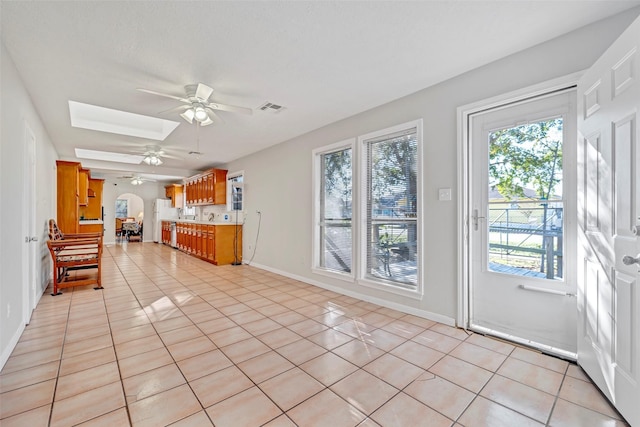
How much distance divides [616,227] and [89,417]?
10.0ft

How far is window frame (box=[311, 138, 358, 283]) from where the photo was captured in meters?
3.72

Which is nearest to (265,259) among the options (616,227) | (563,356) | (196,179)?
(196,179)

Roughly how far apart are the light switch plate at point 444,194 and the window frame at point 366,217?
0.63 feet

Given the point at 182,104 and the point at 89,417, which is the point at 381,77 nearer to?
the point at 182,104

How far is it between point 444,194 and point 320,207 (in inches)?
80.1

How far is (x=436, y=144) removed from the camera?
2.85m

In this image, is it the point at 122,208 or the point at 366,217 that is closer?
the point at 366,217

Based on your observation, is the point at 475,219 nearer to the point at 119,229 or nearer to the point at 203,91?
the point at 203,91

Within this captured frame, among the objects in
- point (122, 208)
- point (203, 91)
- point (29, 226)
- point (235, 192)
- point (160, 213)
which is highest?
point (203, 91)

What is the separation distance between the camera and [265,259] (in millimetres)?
5520

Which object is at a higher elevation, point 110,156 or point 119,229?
point 110,156

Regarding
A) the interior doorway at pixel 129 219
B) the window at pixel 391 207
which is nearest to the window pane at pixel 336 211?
the window at pixel 391 207

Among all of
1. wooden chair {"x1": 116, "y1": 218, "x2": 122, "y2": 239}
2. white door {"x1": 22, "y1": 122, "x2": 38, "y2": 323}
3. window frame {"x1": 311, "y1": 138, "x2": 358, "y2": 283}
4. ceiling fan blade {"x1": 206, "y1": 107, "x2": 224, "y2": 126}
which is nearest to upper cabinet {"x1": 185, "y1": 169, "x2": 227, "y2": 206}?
ceiling fan blade {"x1": 206, "y1": 107, "x2": 224, "y2": 126}

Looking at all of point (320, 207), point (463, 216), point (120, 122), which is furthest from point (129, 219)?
point (463, 216)
